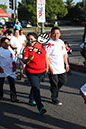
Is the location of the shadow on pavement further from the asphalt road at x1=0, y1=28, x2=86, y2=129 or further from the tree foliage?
the tree foliage

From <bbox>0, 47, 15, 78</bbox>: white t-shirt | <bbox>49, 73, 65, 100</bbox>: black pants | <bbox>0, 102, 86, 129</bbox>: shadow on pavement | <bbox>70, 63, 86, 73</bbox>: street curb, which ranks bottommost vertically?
<bbox>70, 63, 86, 73</bbox>: street curb

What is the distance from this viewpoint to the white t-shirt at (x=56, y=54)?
6.08m

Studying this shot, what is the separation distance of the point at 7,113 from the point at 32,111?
554 mm

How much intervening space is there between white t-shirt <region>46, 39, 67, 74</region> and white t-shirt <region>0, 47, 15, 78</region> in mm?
1026

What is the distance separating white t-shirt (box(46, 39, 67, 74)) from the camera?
6.08 metres

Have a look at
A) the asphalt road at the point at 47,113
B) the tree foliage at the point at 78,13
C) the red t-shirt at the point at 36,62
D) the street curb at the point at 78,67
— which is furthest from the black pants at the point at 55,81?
the tree foliage at the point at 78,13

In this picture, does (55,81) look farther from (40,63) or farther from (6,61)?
(6,61)

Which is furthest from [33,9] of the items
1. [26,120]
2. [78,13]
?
[26,120]

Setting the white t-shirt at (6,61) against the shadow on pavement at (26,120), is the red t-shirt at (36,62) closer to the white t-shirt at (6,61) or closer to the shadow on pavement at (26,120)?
the shadow on pavement at (26,120)

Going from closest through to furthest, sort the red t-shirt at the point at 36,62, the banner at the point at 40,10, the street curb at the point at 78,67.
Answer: the red t-shirt at the point at 36,62 → the street curb at the point at 78,67 → the banner at the point at 40,10

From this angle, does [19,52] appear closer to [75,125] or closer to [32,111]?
[32,111]

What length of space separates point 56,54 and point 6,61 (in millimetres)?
1291

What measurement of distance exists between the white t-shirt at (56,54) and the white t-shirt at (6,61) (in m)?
1.03

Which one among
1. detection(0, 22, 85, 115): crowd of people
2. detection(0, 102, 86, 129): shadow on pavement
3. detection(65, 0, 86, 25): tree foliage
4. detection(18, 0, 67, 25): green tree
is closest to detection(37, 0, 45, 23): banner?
detection(0, 22, 85, 115): crowd of people
